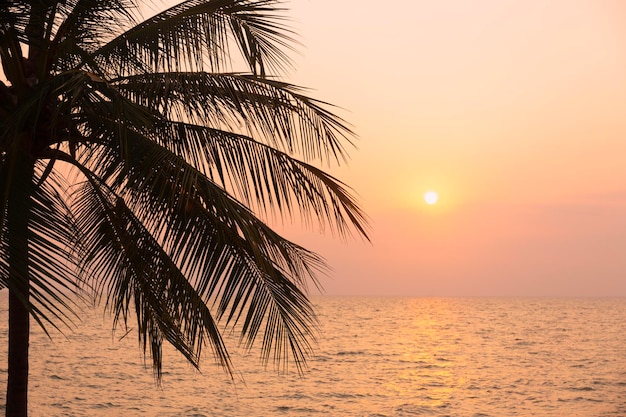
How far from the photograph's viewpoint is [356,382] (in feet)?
117

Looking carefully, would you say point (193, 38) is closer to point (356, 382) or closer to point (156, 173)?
point (156, 173)

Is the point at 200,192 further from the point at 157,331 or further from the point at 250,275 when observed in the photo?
the point at 157,331

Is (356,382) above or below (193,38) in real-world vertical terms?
below

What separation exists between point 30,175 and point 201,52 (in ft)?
8.63

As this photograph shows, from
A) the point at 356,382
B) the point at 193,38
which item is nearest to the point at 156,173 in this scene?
the point at 193,38

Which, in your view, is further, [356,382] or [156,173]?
[356,382]

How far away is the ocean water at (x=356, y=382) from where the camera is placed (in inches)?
1095

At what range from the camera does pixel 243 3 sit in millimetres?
8414

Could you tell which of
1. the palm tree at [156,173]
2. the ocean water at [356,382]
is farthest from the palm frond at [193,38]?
the ocean water at [356,382]

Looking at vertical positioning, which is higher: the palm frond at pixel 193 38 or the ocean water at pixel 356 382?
the palm frond at pixel 193 38

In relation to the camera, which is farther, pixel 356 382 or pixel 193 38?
pixel 356 382

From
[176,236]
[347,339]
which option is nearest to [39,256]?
[176,236]

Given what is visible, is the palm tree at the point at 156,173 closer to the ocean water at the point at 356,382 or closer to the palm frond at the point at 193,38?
the palm frond at the point at 193,38

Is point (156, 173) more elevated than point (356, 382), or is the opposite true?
point (156, 173)
